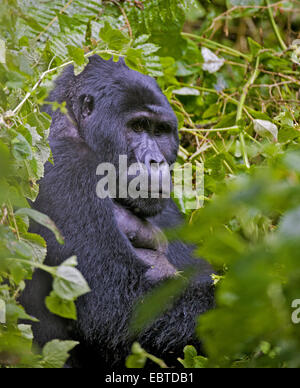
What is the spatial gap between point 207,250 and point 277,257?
0.16 m

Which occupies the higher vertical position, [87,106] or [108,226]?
[87,106]

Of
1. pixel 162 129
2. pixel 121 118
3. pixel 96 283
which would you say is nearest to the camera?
pixel 96 283

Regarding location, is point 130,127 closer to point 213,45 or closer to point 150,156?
point 150,156

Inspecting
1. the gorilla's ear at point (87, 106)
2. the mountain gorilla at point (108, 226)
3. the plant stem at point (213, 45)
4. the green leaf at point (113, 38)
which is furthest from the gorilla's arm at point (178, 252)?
the plant stem at point (213, 45)

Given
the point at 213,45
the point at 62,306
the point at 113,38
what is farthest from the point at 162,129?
the point at 213,45

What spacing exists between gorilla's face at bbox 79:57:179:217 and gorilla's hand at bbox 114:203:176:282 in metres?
0.04

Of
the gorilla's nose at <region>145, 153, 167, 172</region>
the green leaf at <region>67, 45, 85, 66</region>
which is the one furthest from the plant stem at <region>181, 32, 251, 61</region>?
the green leaf at <region>67, 45, 85, 66</region>

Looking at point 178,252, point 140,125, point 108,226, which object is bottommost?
point 178,252

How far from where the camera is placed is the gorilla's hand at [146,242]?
1.95 meters

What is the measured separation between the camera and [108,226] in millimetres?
1896

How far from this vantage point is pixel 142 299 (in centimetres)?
187

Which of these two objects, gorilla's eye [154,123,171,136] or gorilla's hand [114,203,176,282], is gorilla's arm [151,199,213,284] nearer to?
gorilla's hand [114,203,176,282]

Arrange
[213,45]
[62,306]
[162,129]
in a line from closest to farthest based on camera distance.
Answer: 1. [62,306]
2. [162,129]
3. [213,45]

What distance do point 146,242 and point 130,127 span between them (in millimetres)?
424
